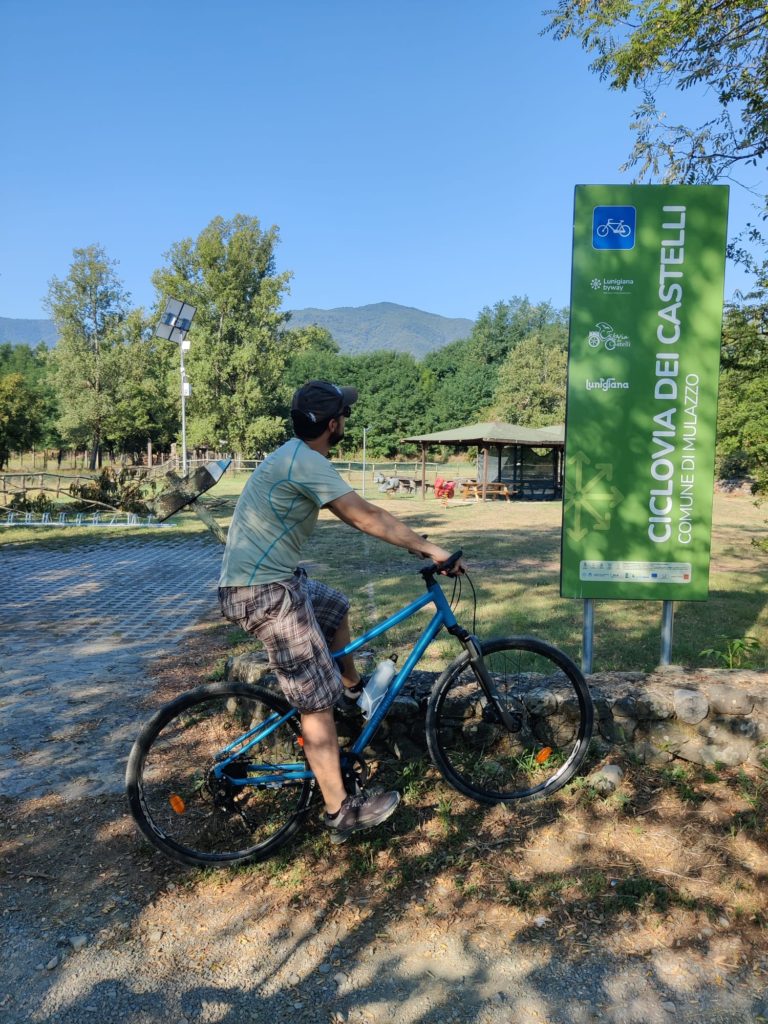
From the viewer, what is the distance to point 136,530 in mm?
17203

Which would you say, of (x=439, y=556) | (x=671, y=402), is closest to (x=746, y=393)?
(x=671, y=402)

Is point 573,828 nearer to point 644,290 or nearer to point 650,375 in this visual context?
point 650,375

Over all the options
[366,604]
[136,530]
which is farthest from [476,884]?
[136,530]

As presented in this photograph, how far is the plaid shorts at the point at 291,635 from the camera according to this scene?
112 inches

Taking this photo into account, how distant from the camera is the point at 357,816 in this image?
9.85ft

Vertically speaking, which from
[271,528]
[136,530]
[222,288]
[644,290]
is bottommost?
[136,530]

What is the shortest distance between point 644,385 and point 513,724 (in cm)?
211

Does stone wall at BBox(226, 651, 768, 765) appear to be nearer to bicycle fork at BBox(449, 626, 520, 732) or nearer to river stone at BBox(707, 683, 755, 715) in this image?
river stone at BBox(707, 683, 755, 715)

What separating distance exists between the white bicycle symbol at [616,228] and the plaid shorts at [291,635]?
2.81m

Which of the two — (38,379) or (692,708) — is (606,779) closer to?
(692,708)

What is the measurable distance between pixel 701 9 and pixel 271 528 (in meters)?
7.00

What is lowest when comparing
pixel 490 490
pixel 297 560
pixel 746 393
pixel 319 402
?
pixel 490 490

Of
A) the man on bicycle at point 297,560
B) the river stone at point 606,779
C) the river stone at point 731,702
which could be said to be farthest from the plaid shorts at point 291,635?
the river stone at point 731,702

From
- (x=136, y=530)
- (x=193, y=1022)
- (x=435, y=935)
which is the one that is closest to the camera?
(x=193, y=1022)
